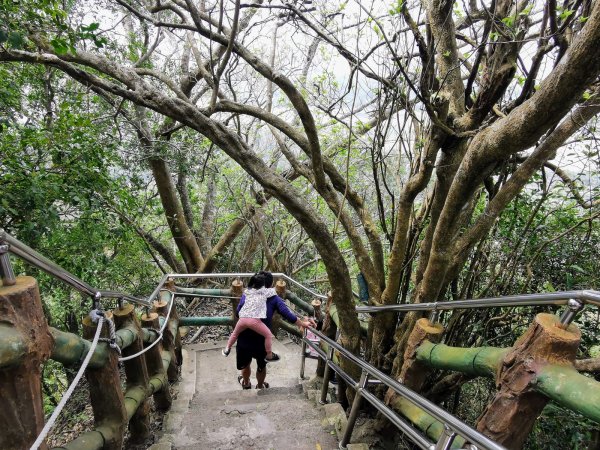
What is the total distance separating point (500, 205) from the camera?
283 centimetres

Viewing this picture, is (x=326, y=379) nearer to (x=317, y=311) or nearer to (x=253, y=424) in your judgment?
(x=253, y=424)

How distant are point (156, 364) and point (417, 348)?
226 centimetres

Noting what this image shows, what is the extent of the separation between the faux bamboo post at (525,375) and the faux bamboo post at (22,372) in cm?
199

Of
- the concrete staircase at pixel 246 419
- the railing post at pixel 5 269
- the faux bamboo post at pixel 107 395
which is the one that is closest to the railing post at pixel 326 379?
the concrete staircase at pixel 246 419

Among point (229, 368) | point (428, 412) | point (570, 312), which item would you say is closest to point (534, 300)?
point (570, 312)

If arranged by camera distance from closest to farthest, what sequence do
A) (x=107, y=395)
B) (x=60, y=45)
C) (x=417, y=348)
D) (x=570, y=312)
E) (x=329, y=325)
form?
(x=570, y=312), (x=107, y=395), (x=417, y=348), (x=60, y=45), (x=329, y=325)

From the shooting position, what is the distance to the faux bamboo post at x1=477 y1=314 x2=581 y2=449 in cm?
158

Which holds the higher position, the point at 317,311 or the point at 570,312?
the point at 570,312

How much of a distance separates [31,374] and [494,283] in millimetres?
3801

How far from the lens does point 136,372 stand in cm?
289

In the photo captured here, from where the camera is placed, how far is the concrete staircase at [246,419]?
3105mm

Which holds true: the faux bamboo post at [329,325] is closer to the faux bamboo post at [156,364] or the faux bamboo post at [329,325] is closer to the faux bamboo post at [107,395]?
the faux bamboo post at [156,364]

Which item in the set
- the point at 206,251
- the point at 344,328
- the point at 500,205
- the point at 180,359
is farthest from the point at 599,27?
the point at 206,251

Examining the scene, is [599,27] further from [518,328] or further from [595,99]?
[518,328]
